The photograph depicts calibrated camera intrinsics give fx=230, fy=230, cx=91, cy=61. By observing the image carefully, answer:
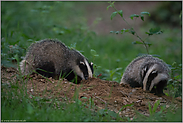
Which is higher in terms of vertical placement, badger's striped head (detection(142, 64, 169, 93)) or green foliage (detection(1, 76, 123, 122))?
badger's striped head (detection(142, 64, 169, 93))

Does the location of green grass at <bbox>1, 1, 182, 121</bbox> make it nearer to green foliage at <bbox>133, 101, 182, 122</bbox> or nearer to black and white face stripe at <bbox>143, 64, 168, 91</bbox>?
black and white face stripe at <bbox>143, 64, 168, 91</bbox>

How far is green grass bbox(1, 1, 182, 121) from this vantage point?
3.11 metres

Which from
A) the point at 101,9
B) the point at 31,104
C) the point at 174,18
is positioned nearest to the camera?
the point at 31,104

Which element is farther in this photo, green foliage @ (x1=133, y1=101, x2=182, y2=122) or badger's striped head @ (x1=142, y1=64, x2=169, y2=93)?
badger's striped head @ (x1=142, y1=64, x2=169, y2=93)

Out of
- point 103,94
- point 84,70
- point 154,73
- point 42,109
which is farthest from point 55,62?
point 154,73

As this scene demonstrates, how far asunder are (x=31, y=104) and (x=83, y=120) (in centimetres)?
80

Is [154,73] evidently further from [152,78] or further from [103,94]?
[103,94]

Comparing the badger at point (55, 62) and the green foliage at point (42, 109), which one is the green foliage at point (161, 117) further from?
the badger at point (55, 62)

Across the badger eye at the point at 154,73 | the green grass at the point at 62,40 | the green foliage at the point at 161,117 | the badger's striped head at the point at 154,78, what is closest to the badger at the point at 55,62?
the green grass at the point at 62,40

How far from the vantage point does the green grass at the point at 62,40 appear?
311cm

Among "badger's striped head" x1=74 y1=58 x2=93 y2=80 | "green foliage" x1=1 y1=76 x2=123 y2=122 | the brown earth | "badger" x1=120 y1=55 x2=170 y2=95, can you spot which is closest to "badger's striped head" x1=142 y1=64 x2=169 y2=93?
"badger" x1=120 y1=55 x2=170 y2=95

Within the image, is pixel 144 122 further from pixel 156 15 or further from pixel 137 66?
pixel 156 15

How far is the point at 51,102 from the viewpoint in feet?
11.1

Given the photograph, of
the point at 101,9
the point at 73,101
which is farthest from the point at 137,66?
the point at 101,9
